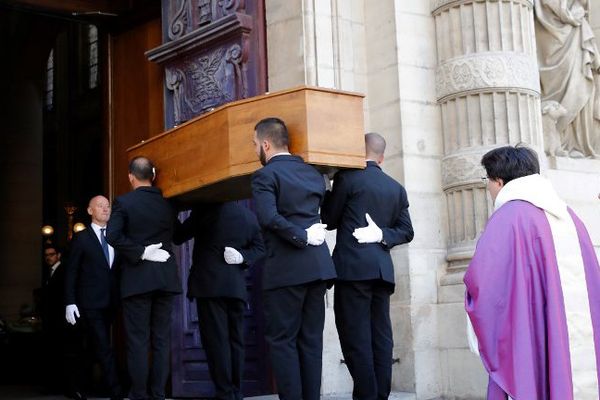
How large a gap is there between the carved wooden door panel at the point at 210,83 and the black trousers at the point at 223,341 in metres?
0.99

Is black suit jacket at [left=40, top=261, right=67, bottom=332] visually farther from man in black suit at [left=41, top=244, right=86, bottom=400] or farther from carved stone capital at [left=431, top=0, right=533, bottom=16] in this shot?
carved stone capital at [left=431, top=0, right=533, bottom=16]

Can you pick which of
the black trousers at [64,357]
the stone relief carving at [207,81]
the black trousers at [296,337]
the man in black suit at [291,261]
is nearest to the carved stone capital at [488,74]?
the stone relief carving at [207,81]

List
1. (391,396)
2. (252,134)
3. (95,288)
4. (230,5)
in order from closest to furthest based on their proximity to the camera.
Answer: (252,134) → (391,396) → (95,288) → (230,5)

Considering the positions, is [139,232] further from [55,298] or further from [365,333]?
[55,298]

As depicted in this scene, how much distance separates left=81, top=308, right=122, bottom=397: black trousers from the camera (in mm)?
8805

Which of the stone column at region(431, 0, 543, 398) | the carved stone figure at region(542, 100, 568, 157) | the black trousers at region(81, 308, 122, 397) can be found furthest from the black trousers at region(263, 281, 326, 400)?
the carved stone figure at region(542, 100, 568, 157)

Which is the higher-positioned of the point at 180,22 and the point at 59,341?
the point at 180,22

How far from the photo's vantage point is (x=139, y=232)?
7625 millimetres

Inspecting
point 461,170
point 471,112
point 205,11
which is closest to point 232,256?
point 461,170

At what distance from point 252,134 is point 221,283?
67.3 inches

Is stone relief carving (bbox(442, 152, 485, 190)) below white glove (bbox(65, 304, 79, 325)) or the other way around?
the other way around

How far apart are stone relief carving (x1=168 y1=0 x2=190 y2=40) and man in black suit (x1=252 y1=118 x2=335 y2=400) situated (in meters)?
4.13

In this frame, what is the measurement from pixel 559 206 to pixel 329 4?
4.36 metres

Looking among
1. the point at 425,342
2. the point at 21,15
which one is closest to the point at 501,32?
the point at 425,342
